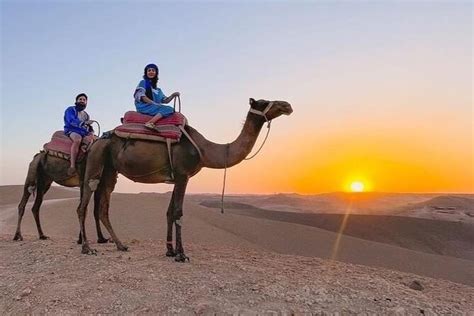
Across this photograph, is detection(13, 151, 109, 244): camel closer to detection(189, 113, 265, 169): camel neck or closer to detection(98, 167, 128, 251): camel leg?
detection(98, 167, 128, 251): camel leg

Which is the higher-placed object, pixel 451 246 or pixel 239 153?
pixel 239 153

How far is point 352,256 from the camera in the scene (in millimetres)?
15266

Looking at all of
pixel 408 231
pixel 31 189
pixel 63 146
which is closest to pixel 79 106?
pixel 63 146

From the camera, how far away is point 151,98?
28.5ft

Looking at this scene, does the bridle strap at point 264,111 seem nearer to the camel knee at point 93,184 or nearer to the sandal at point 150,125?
the sandal at point 150,125

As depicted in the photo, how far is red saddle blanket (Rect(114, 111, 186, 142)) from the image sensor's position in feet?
26.3

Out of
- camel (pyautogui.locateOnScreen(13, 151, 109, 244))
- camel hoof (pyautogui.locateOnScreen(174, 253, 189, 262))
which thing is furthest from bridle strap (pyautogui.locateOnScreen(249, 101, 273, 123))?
camel (pyautogui.locateOnScreen(13, 151, 109, 244))

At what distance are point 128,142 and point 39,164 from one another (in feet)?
12.0

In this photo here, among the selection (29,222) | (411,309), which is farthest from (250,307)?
(29,222)

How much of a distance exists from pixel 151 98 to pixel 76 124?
222cm

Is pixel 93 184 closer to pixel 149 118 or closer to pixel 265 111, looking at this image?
pixel 149 118

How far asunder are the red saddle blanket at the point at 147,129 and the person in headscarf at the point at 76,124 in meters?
1.57

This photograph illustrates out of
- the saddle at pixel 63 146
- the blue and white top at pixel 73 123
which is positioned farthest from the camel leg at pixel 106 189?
the blue and white top at pixel 73 123

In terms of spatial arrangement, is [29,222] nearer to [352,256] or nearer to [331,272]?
[352,256]
